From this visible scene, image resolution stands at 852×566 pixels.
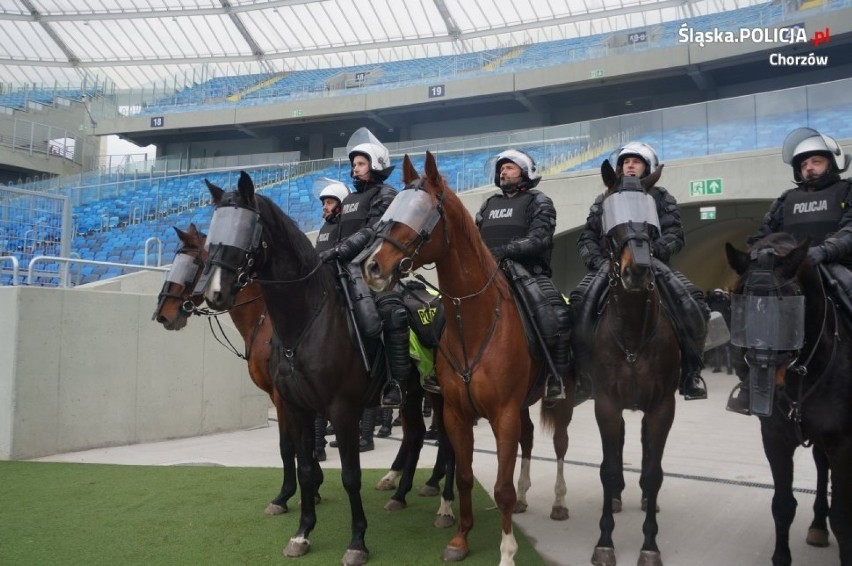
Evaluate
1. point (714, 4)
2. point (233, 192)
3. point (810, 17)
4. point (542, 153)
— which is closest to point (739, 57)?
point (810, 17)

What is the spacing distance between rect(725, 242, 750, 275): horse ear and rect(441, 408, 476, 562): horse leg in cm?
188

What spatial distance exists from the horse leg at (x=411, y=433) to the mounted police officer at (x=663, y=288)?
5.32 ft

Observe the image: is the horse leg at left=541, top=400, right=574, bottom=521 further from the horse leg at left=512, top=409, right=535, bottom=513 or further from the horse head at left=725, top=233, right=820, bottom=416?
the horse head at left=725, top=233, right=820, bottom=416

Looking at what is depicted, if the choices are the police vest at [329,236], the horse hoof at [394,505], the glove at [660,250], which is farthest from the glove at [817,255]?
the horse hoof at [394,505]

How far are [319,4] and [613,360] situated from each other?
36.5 meters

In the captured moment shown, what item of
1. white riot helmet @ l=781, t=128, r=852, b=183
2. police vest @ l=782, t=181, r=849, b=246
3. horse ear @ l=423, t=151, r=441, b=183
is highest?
white riot helmet @ l=781, t=128, r=852, b=183

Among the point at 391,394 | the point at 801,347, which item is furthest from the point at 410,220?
the point at 801,347

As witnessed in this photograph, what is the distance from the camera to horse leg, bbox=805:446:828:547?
4.15 meters

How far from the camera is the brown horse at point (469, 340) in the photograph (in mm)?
3602

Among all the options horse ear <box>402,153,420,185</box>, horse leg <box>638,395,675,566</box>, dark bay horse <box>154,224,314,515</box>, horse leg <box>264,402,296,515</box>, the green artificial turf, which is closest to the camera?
horse ear <box>402,153,420,185</box>

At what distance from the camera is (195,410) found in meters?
8.80

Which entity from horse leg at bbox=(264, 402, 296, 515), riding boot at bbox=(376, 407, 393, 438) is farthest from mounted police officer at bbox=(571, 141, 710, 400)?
riding boot at bbox=(376, 407, 393, 438)

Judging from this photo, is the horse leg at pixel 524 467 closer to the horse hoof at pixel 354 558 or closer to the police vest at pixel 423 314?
the police vest at pixel 423 314

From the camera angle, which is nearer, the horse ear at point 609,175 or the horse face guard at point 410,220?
the horse face guard at point 410,220
